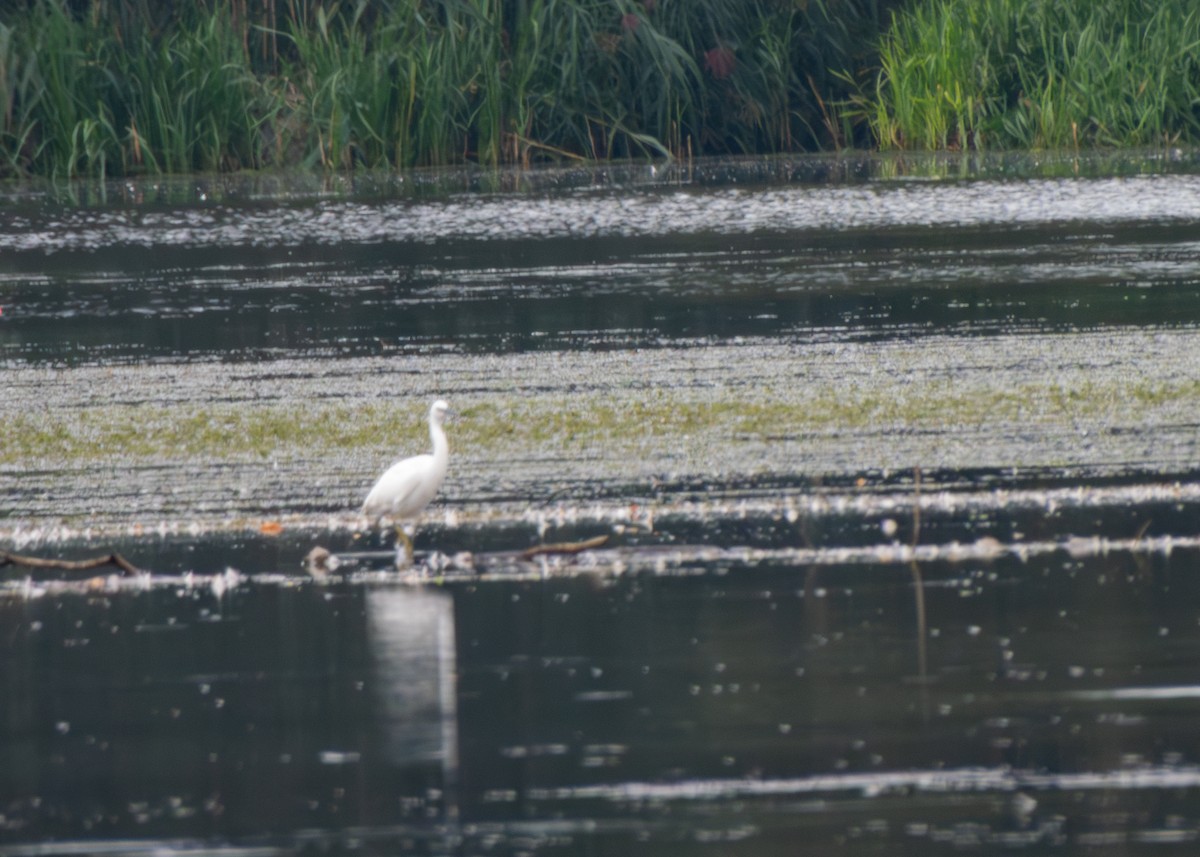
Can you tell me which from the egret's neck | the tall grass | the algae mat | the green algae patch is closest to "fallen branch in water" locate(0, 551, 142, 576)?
the algae mat

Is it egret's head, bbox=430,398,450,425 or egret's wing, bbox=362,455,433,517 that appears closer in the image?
egret's wing, bbox=362,455,433,517

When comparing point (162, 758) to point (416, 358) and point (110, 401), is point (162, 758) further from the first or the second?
point (416, 358)

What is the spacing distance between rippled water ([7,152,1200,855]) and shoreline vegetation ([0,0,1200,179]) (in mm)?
5997

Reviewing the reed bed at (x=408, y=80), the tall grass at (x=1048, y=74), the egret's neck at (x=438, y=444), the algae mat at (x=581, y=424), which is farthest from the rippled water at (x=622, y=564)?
the tall grass at (x=1048, y=74)

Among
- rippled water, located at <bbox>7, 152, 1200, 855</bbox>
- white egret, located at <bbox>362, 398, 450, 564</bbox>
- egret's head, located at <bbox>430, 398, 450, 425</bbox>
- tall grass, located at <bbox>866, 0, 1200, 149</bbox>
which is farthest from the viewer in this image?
tall grass, located at <bbox>866, 0, 1200, 149</bbox>

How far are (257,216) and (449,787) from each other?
13509mm

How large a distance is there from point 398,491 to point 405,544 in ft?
0.63

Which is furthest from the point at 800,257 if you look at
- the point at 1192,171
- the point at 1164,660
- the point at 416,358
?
the point at 1164,660

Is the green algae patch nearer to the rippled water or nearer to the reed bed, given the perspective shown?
the rippled water

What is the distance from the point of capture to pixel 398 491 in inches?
264

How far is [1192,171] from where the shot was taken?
727 inches

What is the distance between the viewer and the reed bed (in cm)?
1936

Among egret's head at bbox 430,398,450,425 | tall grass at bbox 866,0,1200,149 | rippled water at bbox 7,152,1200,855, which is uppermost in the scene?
tall grass at bbox 866,0,1200,149

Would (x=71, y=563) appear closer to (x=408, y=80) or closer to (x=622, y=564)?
(x=622, y=564)
